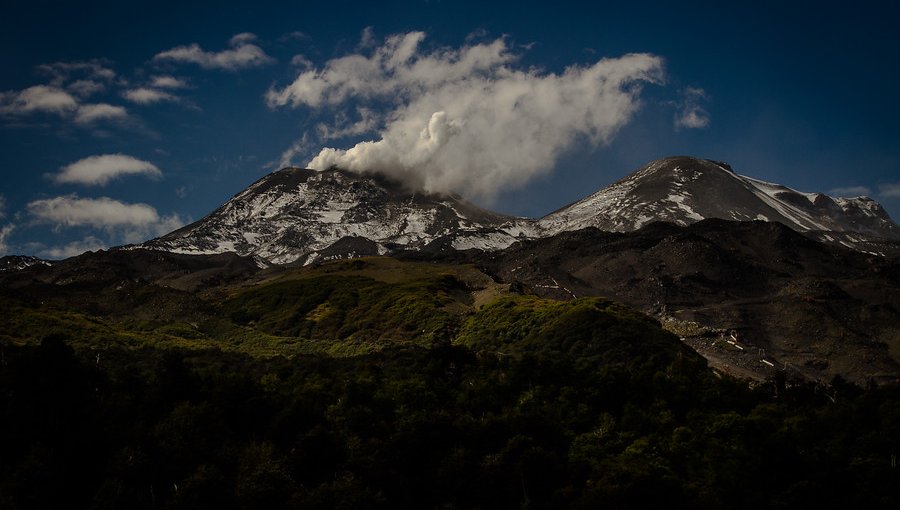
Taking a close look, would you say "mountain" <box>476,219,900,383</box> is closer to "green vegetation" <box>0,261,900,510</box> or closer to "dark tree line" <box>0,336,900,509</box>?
"green vegetation" <box>0,261,900,510</box>

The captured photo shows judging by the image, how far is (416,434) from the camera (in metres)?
56.8

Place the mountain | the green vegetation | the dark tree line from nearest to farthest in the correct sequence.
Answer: the dark tree line
the green vegetation
the mountain

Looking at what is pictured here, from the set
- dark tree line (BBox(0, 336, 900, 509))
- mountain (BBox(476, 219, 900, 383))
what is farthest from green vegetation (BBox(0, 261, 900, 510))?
mountain (BBox(476, 219, 900, 383))

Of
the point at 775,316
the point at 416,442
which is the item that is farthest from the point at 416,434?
the point at 775,316

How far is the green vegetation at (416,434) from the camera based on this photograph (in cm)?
4853

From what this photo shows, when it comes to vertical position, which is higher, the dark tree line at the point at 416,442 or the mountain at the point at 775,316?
the mountain at the point at 775,316

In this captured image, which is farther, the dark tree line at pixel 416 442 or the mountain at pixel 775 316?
the mountain at pixel 775 316

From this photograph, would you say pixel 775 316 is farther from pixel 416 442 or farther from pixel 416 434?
pixel 416 442

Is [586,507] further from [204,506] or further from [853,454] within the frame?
[853,454]

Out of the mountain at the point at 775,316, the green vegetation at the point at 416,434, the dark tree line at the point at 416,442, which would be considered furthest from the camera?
the mountain at the point at 775,316

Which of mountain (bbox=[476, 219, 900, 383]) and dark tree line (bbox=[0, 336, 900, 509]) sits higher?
mountain (bbox=[476, 219, 900, 383])

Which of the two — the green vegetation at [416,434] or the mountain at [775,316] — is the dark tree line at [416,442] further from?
the mountain at [775,316]

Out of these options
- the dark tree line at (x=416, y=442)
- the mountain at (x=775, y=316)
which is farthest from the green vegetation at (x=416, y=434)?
the mountain at (x=775, y=316)

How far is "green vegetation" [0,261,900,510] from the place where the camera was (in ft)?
159
